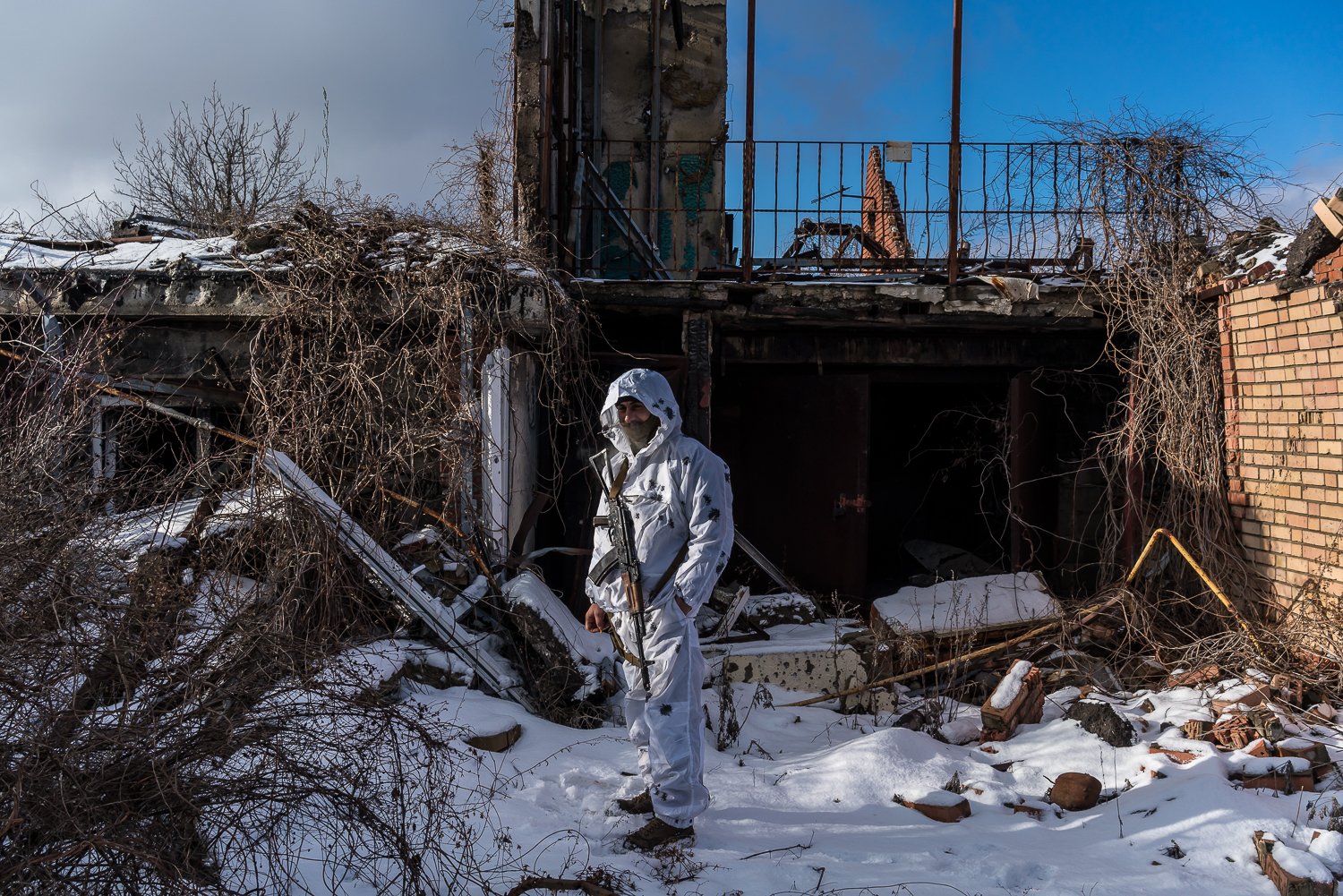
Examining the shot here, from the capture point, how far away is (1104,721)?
4.51 m

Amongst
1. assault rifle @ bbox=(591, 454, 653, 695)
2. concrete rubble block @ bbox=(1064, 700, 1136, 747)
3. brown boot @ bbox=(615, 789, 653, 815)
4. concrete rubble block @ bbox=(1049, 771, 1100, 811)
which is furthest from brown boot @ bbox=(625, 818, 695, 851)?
concrete rubble block @ bbox=(1064, 700, 1136, 747)

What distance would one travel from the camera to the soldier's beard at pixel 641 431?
3.67m

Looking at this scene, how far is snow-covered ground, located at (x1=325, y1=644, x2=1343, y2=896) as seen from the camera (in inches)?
122

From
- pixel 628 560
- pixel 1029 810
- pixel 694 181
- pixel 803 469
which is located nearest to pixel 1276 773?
pixel 1029 810

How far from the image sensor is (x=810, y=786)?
397 cm

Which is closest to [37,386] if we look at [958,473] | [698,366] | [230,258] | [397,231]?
[230,258]

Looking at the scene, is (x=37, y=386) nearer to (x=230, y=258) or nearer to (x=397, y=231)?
(x=230, y=258)

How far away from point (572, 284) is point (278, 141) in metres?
13.3

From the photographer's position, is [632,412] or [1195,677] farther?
[1195,677]

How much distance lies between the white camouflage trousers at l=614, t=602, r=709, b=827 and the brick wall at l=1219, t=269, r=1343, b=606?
156 inches

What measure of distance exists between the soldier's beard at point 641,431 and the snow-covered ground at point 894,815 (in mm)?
1273

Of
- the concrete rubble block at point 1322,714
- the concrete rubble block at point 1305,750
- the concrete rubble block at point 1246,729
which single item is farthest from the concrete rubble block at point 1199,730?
the concrete rubble block at point 1322,714

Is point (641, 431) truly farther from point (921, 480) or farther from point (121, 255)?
point (921, 480)

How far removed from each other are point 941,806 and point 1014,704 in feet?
4.20
